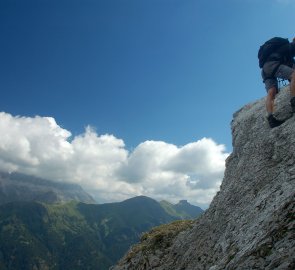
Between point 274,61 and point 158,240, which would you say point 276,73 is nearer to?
point 274,61

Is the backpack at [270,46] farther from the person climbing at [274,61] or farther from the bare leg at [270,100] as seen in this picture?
the bare leg at [270,100]

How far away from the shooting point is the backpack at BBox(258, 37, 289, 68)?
1786cm

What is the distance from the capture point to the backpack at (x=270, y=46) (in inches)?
703

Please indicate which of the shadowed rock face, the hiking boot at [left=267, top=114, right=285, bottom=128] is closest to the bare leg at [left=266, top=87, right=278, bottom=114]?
the hiking boot at [left=267, top=114, right=285, bottom=128]

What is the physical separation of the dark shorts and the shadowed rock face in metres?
0.99

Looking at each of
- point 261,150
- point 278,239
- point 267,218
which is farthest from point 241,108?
point 278,239

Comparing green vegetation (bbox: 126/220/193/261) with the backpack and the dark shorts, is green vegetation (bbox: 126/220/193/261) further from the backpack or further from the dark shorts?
the backpack

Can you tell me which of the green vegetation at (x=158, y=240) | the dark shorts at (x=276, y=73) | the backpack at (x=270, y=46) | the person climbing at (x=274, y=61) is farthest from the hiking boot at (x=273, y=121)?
the green vegetation at (x=158, y=240)

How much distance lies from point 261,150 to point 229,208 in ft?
11.1

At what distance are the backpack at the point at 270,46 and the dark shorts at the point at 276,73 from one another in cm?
47

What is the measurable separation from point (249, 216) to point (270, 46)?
379 inches

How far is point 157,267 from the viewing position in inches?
663

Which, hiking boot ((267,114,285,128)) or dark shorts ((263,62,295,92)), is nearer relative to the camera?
hiking boot ((267,114,285,128))

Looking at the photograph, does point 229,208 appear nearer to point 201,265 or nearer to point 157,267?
point 201,265
